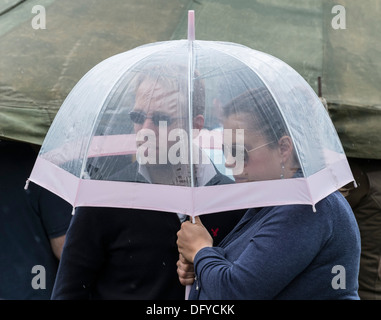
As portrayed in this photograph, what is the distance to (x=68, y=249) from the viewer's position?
2.51 meters

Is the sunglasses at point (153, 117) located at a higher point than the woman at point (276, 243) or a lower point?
higher

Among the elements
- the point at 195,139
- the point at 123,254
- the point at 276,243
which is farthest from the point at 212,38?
the point at 276,243

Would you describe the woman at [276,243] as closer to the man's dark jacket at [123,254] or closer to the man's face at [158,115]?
the man's face at [158,115]

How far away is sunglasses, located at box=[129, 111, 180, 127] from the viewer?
212 cm

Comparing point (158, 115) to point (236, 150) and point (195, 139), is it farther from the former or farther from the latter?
point (236, 150)

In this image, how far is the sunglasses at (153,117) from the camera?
6.95 ft

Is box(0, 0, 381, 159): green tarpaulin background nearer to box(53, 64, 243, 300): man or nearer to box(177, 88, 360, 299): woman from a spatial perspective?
box(53, 64, 243, 300): man

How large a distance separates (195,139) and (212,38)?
6.75 feet

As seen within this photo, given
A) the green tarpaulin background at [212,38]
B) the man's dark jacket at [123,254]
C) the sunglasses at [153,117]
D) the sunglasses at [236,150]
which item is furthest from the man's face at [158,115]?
the green tarpaulin background at [212,38]

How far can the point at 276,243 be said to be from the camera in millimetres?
1939

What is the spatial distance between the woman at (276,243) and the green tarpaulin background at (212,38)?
1.73 meters

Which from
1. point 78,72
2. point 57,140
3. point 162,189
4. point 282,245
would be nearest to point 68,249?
point 57,140
